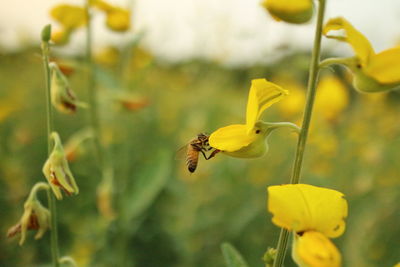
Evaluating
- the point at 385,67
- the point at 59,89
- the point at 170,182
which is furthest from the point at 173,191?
the point at 385,67

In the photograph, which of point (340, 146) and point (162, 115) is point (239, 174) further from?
point (162, 115)

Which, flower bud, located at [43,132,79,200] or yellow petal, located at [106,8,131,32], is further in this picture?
yellow petal, located at [106,8,131,32]

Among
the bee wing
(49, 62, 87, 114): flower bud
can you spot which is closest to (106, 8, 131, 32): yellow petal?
the bee wing

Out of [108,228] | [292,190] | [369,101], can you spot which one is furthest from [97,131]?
[369,101]

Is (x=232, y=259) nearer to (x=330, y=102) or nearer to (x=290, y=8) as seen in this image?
(x=290, y=8)

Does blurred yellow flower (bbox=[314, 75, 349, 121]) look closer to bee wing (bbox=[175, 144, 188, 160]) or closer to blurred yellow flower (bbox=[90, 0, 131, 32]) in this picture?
blurred yellow flower (bbox=[90, 0, 131, 32])

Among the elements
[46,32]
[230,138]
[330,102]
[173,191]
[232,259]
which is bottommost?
[173,191]

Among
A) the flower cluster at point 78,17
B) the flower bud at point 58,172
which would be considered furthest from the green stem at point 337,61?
the flower cluster at point 78,17

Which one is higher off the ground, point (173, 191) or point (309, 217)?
point (309, 217)
